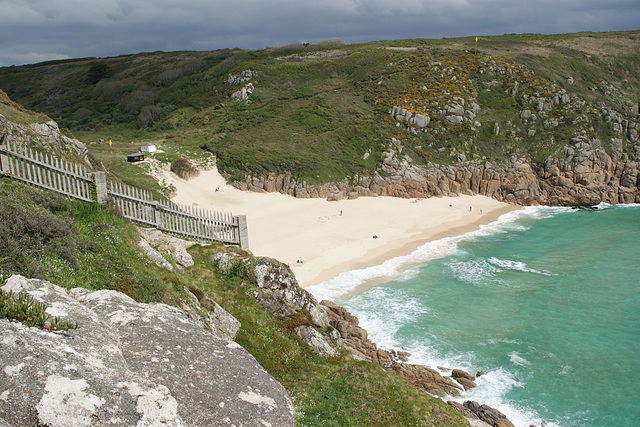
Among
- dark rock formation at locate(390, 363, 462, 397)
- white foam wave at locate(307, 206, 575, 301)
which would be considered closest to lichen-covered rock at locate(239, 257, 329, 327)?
dark rock formation at locate(390, 363, 462, 397)

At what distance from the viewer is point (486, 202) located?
45.5 m

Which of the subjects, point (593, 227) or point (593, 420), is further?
point (593, 227)

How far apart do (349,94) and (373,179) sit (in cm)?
2134

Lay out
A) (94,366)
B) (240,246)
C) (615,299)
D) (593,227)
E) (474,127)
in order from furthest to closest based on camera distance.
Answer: (474,127) → (593,227) → (615,299) → (240,246) → (94,366)

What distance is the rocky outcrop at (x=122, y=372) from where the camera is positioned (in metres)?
4.82

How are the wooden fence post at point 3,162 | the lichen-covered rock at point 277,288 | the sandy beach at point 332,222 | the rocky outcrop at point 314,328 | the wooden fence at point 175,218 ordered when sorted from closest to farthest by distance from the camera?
the wooden fence post at point 3,162
the rocky outcrop at point 314,328
the lichen-covered rock at point 277,288
the wooden fence at point 175,218
the sandy beach at point 332,222

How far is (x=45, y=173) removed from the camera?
1277 cm

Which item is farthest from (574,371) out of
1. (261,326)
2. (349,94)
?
(349,94)

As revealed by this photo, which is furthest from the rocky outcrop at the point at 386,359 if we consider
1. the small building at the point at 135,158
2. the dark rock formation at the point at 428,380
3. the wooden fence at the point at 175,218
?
the small building at the point at 135,158

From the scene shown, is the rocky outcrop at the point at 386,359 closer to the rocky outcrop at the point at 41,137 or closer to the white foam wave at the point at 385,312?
the white foam wave at the point at 385,312

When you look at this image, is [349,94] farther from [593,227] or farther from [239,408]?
[239,408]

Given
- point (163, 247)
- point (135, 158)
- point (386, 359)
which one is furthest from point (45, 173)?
point (135, 158)

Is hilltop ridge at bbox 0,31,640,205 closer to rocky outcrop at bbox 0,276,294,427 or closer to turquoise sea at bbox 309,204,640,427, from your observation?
turquoise sea at bbox 309,204,640,427

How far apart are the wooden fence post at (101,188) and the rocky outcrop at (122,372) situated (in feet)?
19.9
